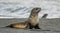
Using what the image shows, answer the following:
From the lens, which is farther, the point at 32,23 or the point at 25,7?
the point at 25,7

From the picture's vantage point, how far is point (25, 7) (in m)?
5.52

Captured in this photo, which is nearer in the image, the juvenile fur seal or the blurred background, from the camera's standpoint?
the juvenile fur seal

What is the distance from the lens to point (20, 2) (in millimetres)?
5598

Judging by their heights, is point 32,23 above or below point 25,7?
below

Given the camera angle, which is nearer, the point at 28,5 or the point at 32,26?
the point at 32,26

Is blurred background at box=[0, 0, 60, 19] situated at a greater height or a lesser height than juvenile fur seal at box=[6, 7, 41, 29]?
greater

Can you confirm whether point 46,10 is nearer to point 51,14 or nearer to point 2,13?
point 51,14

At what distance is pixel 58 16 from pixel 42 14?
Result: 0.34 metres

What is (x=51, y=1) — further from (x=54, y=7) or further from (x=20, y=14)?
→ (x=20, y=14)

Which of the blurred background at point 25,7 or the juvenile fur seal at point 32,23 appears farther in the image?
the blurred background at point 25,7

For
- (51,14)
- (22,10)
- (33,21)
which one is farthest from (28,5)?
(33,21)

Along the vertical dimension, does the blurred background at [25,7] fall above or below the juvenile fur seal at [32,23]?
above

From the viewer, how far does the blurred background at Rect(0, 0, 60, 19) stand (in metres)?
5.50

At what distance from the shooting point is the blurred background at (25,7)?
5.50m
